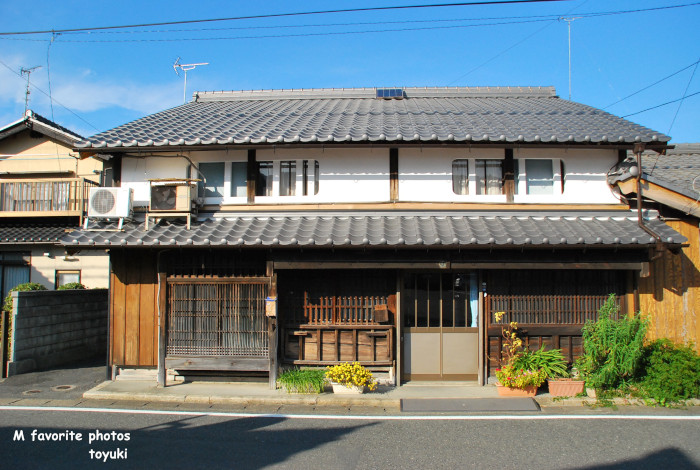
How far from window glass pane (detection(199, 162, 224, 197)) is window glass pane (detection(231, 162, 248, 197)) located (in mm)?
264

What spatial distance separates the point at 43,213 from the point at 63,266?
1971 mm

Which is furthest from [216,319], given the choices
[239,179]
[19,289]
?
[19,289]

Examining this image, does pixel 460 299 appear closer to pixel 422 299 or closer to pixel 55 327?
pixel 422 299

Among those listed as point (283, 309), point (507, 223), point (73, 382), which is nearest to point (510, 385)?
point (507, 223)

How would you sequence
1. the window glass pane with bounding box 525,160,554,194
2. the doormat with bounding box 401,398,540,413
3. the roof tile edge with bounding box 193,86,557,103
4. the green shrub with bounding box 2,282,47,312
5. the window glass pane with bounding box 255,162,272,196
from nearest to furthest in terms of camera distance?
1. the doormat with bounding box 401,398,540,413
2. the window glass pane with bounding box 525,160,554,194
3. the window glass pane with bounding box 255,162,272,196
4. the green shrub with bounding box 2,282,47,312
5. the roof tile edge with bounding box 193,86,557,103

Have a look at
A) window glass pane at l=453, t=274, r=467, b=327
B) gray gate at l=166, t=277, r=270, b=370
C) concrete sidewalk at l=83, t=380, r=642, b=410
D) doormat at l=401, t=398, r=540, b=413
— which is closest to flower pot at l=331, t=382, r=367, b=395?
concrete sidewalk at l=83, t=380, r=642, b=410

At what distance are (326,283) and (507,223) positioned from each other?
4.10 m

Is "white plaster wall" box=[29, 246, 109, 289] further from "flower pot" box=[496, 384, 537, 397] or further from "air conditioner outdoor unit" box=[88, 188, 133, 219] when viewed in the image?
"flower pot" box=[496, 384, 537, 397]

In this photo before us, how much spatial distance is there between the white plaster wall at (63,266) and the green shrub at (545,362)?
13.8 metres

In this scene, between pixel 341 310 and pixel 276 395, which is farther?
pixel 341 310

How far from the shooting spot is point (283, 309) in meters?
10.4

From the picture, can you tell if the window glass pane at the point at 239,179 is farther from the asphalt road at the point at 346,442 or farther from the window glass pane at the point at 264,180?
the asphalt road at the point at 346,442

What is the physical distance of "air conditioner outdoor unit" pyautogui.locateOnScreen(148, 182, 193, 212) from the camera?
10.3 metres

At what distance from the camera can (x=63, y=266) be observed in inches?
645
